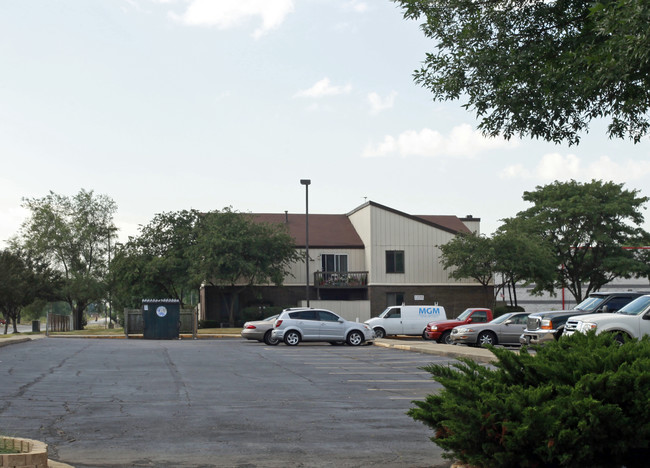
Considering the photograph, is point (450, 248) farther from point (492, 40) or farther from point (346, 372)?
point (492, 40)

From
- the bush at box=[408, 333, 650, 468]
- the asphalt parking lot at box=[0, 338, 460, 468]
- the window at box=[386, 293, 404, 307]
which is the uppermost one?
the window at box=[386, 293, 404, 307]

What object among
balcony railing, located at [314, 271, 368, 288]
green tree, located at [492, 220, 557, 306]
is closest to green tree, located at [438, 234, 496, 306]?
green tree, located at [492, 220, 557, 306]

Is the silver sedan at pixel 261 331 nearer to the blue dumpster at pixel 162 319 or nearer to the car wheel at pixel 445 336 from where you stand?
the car wheel at pixel 445 336

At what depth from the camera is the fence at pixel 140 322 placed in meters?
44.2

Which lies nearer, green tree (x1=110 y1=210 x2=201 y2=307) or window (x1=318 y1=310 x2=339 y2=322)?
window (x1=318 y1=310 x2=339 y2=322)

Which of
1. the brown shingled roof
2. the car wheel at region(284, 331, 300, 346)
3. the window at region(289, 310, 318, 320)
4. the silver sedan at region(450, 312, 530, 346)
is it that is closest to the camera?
the silver sedan at region(450, 312, 530, 346)

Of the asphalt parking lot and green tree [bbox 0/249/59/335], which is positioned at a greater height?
green tree [bbox 0/249/59/335]

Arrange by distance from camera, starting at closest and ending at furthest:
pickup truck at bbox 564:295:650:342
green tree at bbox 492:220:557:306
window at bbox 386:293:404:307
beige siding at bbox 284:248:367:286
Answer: pickup truck at bbox 564:295:650:342
green tree at bbox 492:220:557:306
window at bbox 386:293:404:307
beige siding at bbox 284:248:367:286

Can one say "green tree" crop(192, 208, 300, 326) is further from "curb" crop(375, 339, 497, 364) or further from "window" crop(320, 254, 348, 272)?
"curb" crop(375, 339, 497, 364)

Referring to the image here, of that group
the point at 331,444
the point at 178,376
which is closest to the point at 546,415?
the point at 331,444

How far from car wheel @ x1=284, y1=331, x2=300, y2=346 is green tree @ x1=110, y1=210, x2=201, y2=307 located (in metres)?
21.8

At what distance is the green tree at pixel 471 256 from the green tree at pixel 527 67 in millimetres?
37717

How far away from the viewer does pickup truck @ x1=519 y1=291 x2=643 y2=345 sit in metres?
23.8

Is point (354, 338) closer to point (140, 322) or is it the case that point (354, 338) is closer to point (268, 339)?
point (268, 339)
